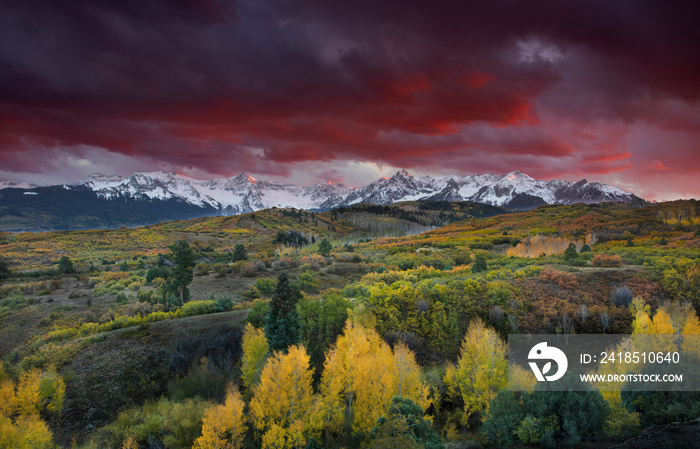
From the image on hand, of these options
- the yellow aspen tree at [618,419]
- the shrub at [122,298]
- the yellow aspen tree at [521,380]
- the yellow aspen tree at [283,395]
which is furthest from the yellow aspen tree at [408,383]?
the shrub at [122,298]

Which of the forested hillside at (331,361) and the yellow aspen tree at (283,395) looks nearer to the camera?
the forested hillside at (331,361)

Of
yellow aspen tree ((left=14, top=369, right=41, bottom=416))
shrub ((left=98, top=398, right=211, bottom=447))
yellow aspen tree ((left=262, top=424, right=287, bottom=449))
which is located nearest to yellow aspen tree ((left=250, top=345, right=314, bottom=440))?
yellow aspen tree ((left=262, top=424, right=287, bottom=449))

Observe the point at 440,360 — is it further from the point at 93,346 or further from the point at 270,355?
the point at 93,346

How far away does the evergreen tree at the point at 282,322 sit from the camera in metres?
18.8

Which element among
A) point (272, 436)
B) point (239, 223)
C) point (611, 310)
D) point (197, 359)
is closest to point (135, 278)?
point (197, 359)

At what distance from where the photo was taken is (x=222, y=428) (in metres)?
13.2

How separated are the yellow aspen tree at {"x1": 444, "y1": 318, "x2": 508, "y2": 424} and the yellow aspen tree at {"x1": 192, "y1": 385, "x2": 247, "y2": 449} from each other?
491 inches

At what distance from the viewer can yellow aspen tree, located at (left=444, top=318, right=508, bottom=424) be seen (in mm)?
16844

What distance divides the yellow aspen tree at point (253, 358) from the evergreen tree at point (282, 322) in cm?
103

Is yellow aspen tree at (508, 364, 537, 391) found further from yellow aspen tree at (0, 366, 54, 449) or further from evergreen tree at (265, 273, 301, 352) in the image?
yellow aspen tree at (0, 366, 54, 449)

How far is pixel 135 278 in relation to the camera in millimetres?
46500

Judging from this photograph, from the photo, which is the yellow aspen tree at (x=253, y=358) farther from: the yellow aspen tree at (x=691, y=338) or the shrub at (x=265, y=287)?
the yellow aspen tree at (x=691, y=338)

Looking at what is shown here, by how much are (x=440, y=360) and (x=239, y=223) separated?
17041 cm

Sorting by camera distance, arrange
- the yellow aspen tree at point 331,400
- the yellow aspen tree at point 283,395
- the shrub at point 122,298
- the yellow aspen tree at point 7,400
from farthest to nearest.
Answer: the shrub at point 122,298
the yellow aspen tree at point 331,400
the yellow aspen tree at point 7,400
the yellow aspen tree at point 283,395
